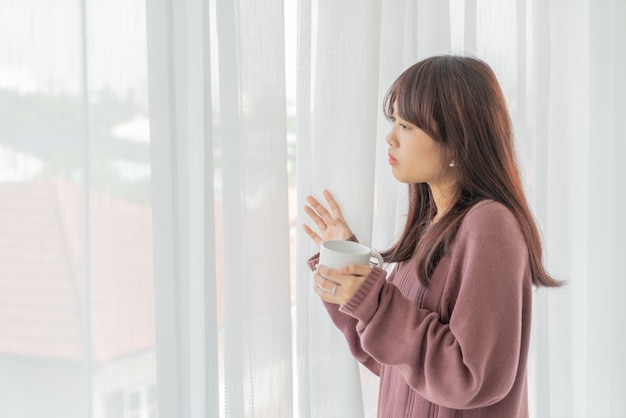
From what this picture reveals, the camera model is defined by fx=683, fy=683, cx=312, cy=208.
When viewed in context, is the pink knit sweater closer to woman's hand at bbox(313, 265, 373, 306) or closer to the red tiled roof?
woman's hand at bbox(313, 265, 373, 306)

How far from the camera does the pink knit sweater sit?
37.5 inches

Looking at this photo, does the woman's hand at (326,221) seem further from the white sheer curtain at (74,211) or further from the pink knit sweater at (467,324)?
the white sheer curtain at (74,211)

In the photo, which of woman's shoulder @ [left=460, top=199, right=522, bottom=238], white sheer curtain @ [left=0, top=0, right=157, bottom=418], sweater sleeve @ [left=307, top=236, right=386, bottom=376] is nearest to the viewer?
white sheer curtain @ [left=0, top=0, right=157, bottom=418]

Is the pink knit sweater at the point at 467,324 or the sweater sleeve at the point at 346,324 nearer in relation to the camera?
the pink knit sweater at the point at 467,324

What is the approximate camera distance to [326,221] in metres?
1.21

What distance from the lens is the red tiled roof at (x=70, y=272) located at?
0.87 meters

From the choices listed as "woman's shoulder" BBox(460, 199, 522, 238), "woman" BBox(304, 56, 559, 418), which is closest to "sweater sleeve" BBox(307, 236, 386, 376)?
"woman" BBox(304, 56, 559, 418)

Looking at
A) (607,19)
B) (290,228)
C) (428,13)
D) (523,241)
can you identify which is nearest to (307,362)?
(290,228)

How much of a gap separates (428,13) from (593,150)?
72cm

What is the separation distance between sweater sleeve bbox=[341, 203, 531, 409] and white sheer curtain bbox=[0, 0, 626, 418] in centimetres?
22

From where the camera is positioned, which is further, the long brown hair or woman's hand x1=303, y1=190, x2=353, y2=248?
woman's hand x1=303, y1=190, x2=353, y2=248

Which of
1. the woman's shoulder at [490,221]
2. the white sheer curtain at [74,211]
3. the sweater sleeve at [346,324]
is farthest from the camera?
the sweater sleeve at [346,324]

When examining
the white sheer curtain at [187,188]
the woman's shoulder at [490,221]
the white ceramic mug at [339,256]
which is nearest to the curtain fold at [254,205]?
the white sheer curtain at [187,188]

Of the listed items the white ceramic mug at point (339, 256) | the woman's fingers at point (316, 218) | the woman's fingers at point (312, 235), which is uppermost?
the woman's fingers at point (316, 218)
